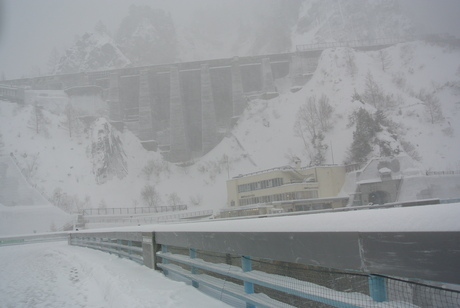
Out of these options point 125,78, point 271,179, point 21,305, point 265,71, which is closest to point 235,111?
point 265,71

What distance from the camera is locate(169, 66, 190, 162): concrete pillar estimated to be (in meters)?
85.4

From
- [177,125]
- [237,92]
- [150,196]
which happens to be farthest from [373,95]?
[150,196]

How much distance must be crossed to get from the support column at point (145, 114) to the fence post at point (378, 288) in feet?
279

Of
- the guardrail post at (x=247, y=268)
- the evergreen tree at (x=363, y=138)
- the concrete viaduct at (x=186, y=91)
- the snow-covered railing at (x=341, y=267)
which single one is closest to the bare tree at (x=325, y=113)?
the concrete viaduct at (x=186, y=91)

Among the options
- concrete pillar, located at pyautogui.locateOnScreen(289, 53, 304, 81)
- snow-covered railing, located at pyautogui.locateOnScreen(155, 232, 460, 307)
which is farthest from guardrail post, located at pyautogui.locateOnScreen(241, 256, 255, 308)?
concrete pillar, located at pyautogui.locateOnScreen(289, 53, 304, 81)

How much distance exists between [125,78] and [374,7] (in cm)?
7255

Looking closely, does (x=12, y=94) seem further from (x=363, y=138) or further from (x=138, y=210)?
(x=363, y=138)

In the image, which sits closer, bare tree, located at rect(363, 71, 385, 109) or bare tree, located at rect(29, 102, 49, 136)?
bare tree, located at rect(363, 71, 385, 109)

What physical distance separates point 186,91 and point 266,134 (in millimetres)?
22900

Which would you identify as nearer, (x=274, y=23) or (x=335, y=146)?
(x=335, y=146)

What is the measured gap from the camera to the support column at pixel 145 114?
86188mm

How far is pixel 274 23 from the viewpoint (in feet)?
427

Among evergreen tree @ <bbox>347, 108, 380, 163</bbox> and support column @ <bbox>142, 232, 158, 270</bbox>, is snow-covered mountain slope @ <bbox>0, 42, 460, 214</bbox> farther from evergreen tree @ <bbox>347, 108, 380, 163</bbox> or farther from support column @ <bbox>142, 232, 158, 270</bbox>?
support column @ <bbox>142, 232, 158, 270</bbox>

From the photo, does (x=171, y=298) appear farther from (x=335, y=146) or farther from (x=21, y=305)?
(x=335, y=146)
